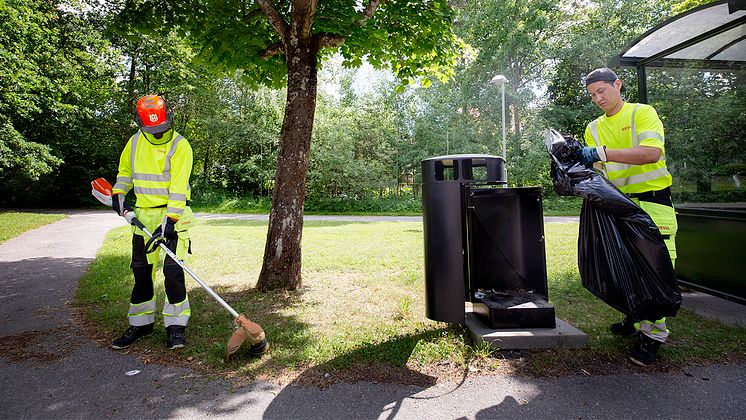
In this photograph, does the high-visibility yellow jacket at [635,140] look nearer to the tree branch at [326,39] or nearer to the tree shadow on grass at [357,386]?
the tree shadow on grass at [357,386]

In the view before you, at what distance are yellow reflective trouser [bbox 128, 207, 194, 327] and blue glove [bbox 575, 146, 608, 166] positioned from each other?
11.0 feet

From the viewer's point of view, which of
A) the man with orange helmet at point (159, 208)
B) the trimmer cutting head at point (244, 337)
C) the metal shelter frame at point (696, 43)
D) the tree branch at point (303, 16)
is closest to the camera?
the trimmer cutting head at point (244, 337)

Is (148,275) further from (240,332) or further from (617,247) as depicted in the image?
(617,247)

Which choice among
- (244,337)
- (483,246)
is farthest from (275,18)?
(244,337)

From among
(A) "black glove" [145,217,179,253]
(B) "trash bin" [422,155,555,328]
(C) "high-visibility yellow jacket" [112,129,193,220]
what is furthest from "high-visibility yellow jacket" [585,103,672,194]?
(A) "black glove" [145,217,179,253]

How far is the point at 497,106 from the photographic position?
24.7m

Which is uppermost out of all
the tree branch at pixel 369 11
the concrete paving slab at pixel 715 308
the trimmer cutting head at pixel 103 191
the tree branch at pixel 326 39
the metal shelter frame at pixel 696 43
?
the tree branch at pixel 369 11

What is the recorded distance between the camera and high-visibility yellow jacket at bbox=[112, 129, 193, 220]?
353 centimetres

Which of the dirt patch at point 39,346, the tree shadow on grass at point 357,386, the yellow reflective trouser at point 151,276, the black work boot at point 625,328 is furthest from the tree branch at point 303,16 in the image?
the black work boot at point 625,328

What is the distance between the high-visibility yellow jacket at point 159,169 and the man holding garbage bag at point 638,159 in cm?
332

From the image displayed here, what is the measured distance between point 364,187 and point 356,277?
1728cm

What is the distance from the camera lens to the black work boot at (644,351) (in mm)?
2932

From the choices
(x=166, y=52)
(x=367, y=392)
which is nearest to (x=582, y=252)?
(x=367, y=392)

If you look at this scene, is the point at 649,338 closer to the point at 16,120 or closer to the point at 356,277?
the point at 356,277
